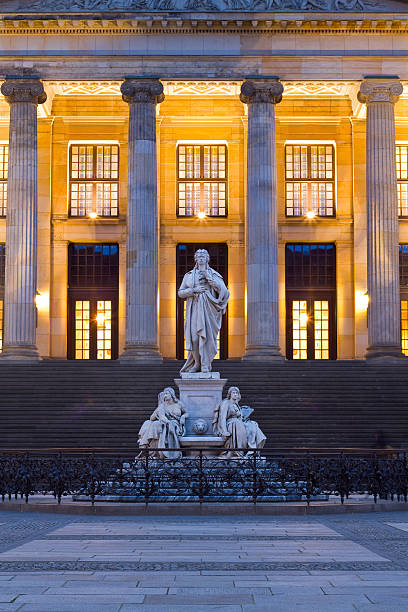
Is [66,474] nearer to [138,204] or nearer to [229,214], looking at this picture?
[138,204]

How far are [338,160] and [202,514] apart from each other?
3162 centimetres

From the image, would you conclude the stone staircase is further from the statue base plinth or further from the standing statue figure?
the statue base plinth

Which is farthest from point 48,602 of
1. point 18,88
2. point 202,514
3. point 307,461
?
point 18,88

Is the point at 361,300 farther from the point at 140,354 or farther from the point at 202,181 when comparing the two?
the point at 140,354

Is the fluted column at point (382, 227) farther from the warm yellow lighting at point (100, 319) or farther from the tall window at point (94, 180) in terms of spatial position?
the warm yellow lighting at point (100, 319)

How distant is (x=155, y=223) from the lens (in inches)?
1577

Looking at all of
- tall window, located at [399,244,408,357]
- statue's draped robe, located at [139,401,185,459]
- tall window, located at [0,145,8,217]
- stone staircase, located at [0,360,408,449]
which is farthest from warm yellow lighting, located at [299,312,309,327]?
statue's draped robe, located at [139,401,185,459]

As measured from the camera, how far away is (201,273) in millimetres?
21125

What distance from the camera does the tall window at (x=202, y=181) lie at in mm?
46875

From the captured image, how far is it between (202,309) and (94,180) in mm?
26803

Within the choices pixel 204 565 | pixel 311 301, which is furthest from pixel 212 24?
pixel 204 565

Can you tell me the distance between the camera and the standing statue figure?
69.1 ft

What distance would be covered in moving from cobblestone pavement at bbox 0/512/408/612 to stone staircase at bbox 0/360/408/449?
14.1 meters

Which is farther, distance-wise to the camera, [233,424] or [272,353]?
[272,353]
